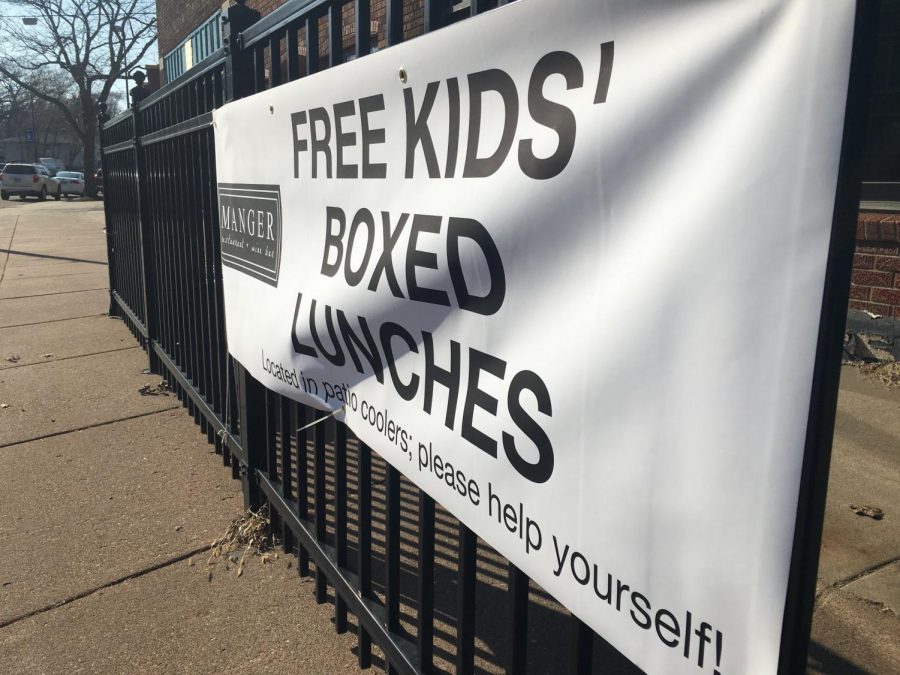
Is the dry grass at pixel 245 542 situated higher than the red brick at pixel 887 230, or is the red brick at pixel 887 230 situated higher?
the red brick at pixel 887 230

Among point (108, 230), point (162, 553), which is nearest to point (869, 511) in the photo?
point (162, 553)

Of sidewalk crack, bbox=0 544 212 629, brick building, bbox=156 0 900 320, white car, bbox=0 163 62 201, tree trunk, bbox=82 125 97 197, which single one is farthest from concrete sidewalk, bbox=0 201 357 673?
tree trunk, bbox=82 125 97 197

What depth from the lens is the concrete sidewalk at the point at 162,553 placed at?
93.4 inches

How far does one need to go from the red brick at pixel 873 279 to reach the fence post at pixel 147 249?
15.7 ft

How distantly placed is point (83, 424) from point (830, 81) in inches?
176

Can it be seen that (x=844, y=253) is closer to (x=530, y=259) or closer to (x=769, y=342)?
(x=769, y=342)

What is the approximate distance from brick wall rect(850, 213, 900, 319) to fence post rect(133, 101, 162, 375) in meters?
4.72

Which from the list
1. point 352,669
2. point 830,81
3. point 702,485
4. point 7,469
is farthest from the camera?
point 7,469

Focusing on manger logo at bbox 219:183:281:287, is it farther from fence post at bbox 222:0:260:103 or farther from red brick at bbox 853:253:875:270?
red brick at bbox 853:253:875:270

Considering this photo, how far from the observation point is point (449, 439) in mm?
1599

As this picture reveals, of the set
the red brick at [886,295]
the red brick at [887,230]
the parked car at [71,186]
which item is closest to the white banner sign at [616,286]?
the red brick at [887,230]

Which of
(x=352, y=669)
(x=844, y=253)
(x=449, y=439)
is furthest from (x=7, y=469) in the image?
(x=844, y=253)

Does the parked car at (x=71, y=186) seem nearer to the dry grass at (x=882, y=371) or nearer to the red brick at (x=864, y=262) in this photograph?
the red brick at (x=864, y=262)

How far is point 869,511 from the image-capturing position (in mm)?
3098
